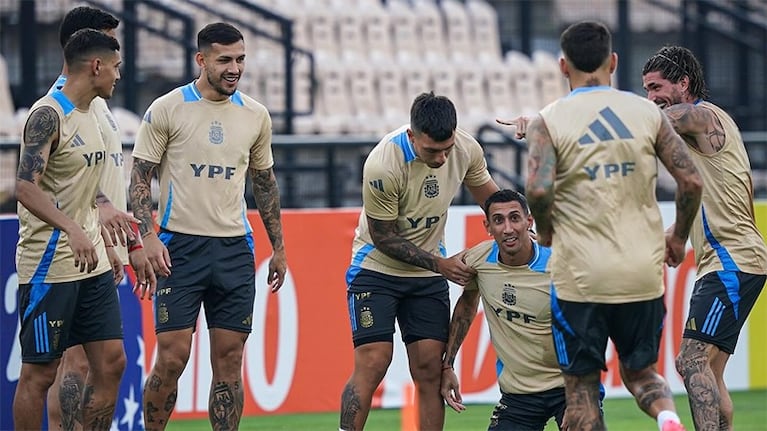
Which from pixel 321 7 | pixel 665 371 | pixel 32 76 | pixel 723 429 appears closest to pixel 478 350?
pixel 665 371

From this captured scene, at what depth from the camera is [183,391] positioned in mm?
10445

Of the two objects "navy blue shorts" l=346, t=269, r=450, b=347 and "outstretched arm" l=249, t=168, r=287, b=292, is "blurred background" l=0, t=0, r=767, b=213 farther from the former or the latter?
"navy blue shorts" l=346, t=269, r=450, b=347

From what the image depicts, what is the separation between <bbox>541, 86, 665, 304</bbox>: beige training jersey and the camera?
6090 millimetres

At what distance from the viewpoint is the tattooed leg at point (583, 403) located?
6.29 meters

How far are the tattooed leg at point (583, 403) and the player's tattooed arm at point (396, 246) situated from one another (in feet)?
4.86

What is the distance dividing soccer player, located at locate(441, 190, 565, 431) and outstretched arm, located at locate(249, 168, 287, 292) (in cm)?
114

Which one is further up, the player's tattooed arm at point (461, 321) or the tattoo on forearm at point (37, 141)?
the tattoo on forearm at point (37, 141)

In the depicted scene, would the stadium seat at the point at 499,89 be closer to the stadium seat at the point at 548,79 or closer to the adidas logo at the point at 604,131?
the stadium seat at the point at 548,79

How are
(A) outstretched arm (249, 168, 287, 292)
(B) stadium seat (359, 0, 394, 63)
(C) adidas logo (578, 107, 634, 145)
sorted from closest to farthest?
(C) adidas logo (578, 107, 634, 145)
(A) outstretched arm (249, 168, 287, 292)
(B) stadium seat (359, 0, 394, 63)


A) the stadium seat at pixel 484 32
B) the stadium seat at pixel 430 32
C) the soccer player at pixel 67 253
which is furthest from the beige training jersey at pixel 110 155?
the stadium seat at pixel 484 32

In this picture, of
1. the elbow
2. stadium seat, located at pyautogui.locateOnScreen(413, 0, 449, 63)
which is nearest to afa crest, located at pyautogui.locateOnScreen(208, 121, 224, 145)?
the elbow

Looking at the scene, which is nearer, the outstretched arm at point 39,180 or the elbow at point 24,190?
the outstretched arm at point 39,180

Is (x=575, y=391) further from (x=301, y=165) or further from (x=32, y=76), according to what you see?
(x=32, y=76)

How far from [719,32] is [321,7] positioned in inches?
211
